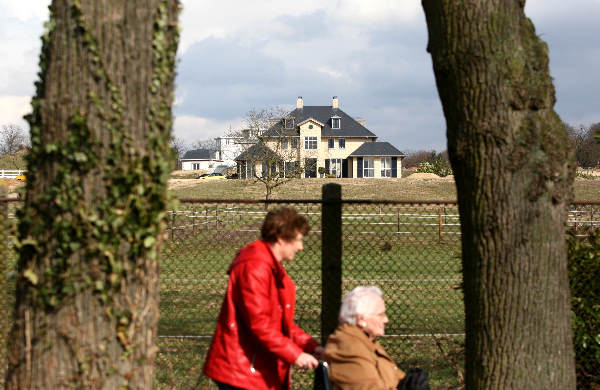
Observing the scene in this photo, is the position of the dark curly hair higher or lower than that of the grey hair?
higher

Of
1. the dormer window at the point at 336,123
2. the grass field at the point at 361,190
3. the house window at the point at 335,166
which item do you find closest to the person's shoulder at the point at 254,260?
the grass field at the point at 361,190

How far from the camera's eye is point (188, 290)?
10.6 metres

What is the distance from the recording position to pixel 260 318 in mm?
3195

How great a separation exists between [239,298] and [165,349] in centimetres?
363

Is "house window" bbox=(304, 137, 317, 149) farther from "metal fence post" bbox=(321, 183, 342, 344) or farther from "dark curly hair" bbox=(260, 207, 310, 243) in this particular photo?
"dark curly hair" bbox=(260, 207, 310, 243)

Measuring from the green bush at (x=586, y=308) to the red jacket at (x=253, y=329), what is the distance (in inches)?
104

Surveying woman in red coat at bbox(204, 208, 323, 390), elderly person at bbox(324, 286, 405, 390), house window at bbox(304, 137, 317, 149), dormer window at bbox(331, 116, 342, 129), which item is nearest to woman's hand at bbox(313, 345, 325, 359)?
woman in red coat at bbox(204, 208, 323, 390)

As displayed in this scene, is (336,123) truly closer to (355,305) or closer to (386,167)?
(386,167)

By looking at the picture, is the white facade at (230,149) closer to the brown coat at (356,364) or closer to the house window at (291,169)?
the house window at (291,169)

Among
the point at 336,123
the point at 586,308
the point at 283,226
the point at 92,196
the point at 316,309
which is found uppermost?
the point at 336,123

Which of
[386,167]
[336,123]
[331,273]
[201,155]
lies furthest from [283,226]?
[201,155]

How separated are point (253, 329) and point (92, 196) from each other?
1.17 m

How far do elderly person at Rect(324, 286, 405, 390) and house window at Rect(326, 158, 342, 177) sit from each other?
204 ft

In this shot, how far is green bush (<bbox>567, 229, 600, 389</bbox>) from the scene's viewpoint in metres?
4.72
